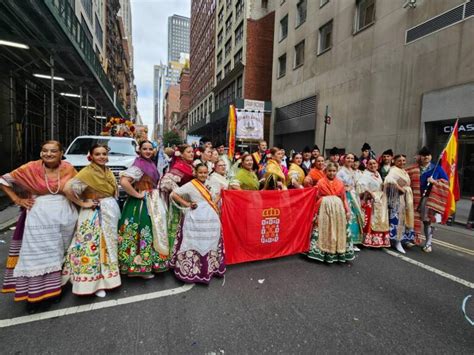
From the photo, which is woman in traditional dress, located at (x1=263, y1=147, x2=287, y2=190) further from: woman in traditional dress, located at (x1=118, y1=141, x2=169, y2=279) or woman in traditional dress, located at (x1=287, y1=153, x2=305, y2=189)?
woman in traditional dress, located at (x1=118, y1=141, x2=169, y2=279)

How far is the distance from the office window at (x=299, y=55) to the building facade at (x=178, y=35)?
20158cm

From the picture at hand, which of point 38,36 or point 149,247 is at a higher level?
point 38,36

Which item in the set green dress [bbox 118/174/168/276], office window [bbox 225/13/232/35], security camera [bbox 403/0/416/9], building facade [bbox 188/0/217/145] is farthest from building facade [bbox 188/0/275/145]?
green dress [bbox 118/174/168/276]

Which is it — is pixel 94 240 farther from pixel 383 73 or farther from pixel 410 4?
Answer: pixel 410 4

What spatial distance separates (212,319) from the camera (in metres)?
2.59

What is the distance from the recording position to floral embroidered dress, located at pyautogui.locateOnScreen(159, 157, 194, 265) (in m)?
3.44

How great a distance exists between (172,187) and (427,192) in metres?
4.89

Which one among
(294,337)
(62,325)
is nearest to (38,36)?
(62,325)

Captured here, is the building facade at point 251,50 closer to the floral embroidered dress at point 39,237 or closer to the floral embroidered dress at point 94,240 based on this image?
the floral embroidered dress at point 94,240

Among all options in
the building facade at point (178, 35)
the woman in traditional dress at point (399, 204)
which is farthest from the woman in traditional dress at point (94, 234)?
the building facade at point (178, 35)

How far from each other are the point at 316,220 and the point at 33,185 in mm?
3889

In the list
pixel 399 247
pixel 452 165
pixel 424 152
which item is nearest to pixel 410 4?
pixel 424 152

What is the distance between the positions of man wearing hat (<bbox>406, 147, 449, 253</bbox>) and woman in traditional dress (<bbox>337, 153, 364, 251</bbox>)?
1.22m

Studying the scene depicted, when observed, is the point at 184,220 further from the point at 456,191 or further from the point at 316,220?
the point at 456,191
